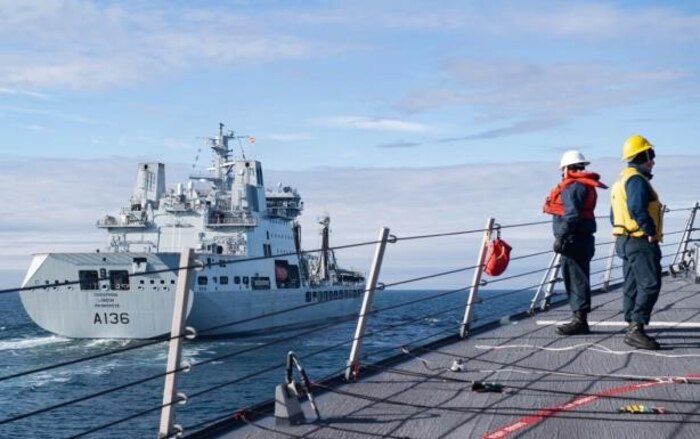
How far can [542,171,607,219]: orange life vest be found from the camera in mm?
7461

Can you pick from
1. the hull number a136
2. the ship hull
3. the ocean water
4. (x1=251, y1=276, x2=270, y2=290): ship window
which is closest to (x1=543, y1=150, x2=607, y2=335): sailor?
the ocean water

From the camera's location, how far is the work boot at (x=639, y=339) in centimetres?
699

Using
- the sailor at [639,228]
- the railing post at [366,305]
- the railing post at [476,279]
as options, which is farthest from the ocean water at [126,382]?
the railing post at [366,305]

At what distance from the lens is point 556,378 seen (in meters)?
5.91

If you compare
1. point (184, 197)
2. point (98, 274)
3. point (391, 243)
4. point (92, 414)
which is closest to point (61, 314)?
point (98, 274)

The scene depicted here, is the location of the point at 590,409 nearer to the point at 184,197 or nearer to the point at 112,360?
the point at 112,360

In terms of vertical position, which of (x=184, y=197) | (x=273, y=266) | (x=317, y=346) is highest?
(x=184, y=197)

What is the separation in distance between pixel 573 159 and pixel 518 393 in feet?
9.00

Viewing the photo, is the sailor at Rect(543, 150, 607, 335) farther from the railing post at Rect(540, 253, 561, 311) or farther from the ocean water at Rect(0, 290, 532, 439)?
the ocean water at Rect(0, 290, 532, 439)

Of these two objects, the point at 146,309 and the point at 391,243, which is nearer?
the point at 391,243

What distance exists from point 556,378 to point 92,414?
20.3 m

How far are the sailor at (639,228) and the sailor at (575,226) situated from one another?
0.39m

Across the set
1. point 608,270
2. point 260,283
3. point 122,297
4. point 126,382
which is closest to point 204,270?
point 122,297

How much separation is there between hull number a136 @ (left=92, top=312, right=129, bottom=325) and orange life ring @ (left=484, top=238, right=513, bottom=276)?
36309 mm
